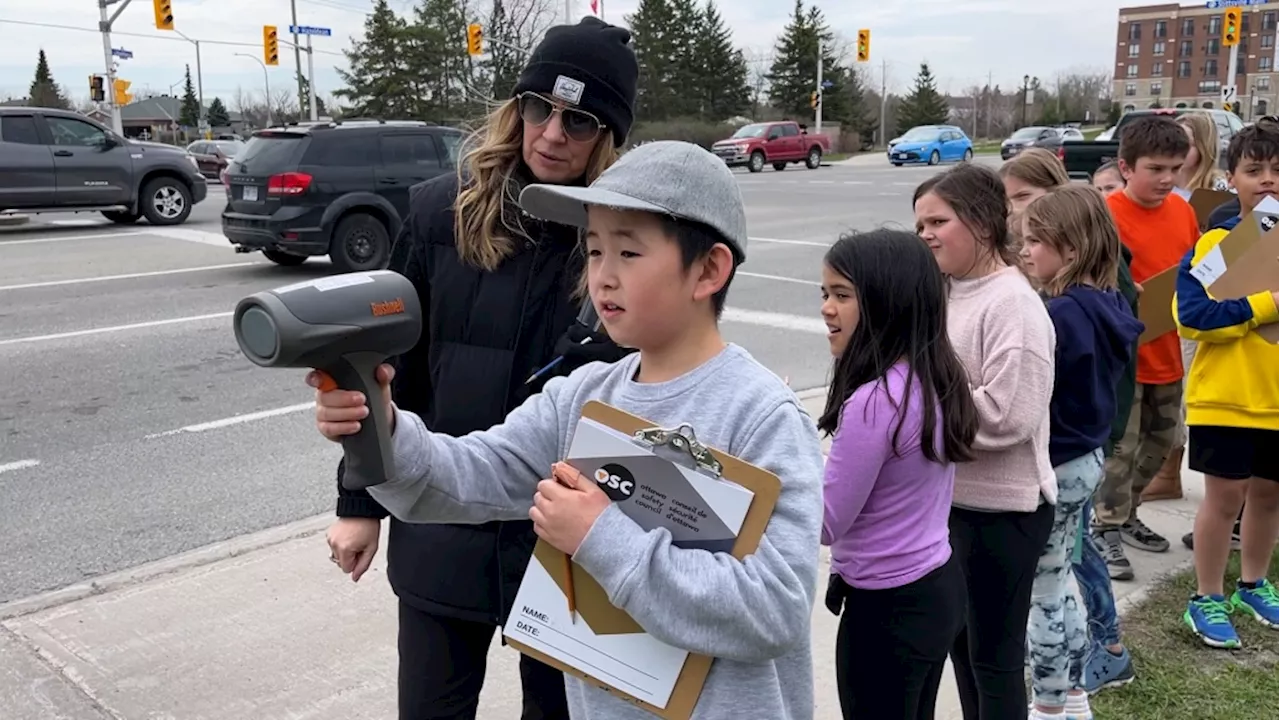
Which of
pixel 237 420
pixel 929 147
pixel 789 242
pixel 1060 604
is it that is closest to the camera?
pixel 1060 604

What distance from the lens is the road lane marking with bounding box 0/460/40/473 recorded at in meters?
5.28

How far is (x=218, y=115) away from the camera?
86000 mm

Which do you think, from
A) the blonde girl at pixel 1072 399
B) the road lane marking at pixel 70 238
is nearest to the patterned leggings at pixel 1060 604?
the blonde girl at pixel 1072 399

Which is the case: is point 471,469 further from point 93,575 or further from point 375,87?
point 375,87

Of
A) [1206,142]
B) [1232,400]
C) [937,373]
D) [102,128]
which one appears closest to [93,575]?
[937,373]

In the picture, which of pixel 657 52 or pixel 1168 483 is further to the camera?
pixel 657 52

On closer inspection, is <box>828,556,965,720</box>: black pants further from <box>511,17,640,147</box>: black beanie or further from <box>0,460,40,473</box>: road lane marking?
<box>0,460,40,473</box>: road lane marking

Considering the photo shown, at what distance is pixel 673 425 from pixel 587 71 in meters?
0.91

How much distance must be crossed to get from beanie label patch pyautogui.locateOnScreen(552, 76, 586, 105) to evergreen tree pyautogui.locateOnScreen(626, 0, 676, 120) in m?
59.5

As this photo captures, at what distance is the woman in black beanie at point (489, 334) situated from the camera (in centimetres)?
206

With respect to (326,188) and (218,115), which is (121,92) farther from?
(218,115)

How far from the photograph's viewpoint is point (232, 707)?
3.06 metres

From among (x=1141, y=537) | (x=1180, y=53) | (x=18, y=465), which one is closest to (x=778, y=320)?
(x=1141, y=537)

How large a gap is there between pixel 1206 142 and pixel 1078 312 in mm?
2933
